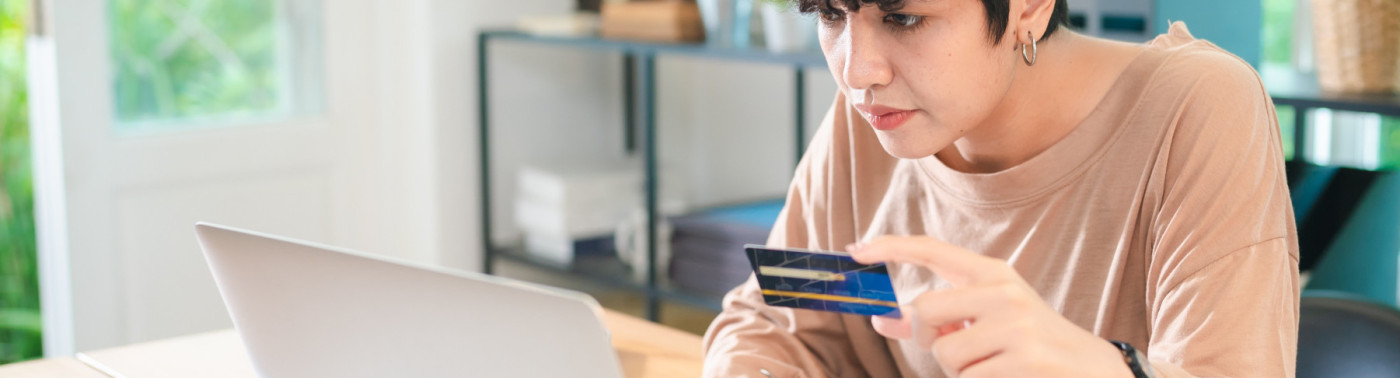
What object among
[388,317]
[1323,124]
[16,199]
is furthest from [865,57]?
[16,199]

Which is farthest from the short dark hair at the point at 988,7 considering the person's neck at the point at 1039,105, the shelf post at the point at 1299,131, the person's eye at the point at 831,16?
the shelf post at the point at 1299,131

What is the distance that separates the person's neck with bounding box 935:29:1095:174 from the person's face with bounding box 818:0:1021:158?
0.08 metres

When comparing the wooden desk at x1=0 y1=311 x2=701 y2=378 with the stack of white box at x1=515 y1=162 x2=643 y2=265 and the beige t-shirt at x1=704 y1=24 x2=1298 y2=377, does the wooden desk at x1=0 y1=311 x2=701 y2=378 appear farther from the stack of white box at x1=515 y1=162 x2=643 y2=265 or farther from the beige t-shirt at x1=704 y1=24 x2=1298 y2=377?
the stack of white box at x1=515 y1=162 x2=643 y2=265

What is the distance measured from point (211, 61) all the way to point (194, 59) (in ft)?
0.13

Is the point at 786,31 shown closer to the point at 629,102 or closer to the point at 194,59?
the point at 629,102

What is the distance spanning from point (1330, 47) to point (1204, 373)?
109 cm

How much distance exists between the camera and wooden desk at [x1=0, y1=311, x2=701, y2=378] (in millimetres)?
1137

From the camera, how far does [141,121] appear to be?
2631 millimetres

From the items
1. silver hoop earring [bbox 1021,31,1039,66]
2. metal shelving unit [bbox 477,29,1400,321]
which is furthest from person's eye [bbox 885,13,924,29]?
metal shelving unit [bbox 477,29,1400,321]

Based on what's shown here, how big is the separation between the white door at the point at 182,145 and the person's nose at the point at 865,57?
198 centimetres

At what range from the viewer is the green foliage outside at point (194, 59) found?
2584 mm

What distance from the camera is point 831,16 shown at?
0.95 metres

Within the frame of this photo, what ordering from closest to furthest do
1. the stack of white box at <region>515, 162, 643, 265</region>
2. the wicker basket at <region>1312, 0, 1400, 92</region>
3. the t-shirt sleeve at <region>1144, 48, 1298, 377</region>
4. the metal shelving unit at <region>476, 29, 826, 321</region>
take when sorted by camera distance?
the t-shirt sleeve at <region>1144, 48, 1298, 377</region> → the wicker basket at <region>1312, 0, 1400, 92</region> → the metal shelving unit at <region>476, 29, 826, 321</region> → the stack of white box at <region>515, 162, 643, 265</region>

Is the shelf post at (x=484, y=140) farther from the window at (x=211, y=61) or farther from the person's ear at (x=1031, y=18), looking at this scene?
the person's ear at (x=1031, y=18)
